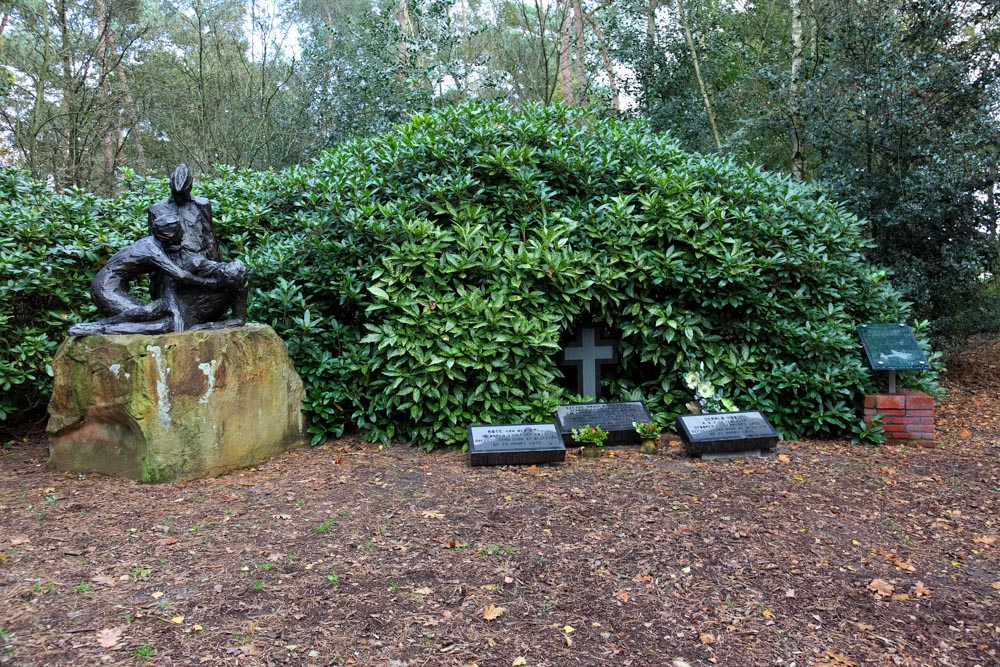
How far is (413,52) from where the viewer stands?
34.7 feet

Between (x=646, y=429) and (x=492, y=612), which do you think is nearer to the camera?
(x=492, y=612)

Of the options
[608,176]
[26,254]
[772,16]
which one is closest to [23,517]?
[26,254]

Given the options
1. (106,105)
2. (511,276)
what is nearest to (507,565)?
(511,276)

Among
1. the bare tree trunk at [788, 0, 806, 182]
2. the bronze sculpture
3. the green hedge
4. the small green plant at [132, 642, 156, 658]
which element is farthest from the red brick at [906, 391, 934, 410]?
the small green plant at [132, 642, 156, 658]

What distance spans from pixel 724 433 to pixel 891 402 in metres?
1.54

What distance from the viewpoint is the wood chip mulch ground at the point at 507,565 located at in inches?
95.2

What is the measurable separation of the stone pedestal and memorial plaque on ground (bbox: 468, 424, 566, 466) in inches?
102

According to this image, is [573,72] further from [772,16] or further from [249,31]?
[249,31]

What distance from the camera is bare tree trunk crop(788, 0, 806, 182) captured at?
8.53m

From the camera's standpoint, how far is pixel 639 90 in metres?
11.1

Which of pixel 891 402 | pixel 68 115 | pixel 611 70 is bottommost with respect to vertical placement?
pixel 891 402

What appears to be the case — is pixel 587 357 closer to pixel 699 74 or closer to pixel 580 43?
pixel 699 74

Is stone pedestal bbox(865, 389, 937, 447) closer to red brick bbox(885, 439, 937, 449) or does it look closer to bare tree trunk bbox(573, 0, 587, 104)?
red brick bbox(885, 439, 937, 449)

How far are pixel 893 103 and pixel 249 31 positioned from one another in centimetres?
1207
